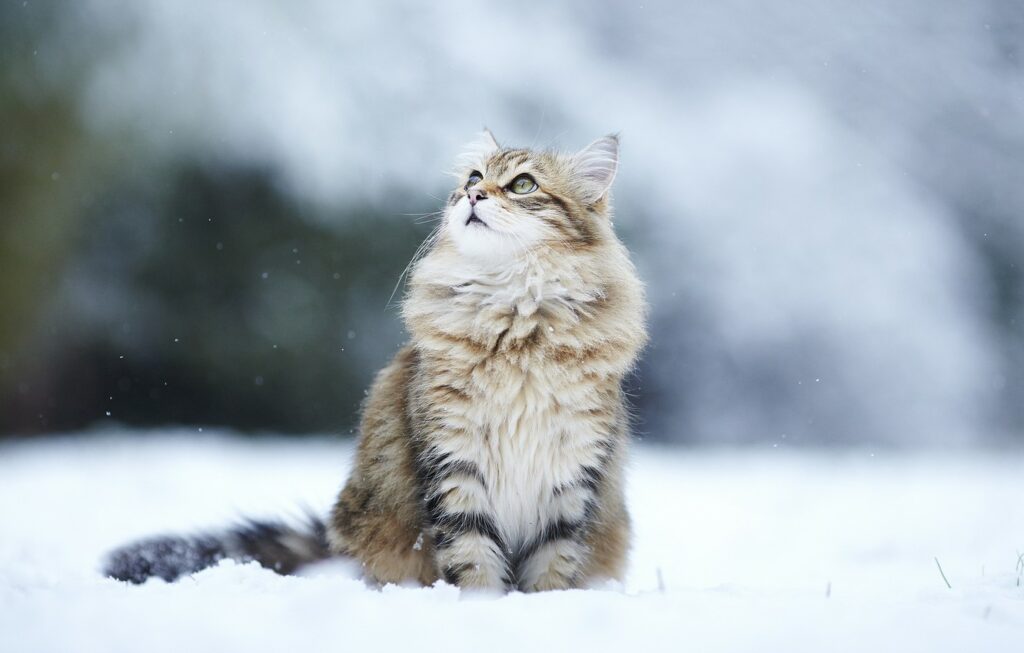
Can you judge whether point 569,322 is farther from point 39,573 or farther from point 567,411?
point 39,573

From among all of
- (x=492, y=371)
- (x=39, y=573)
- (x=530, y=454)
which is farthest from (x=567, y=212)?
(x=39, y=573)

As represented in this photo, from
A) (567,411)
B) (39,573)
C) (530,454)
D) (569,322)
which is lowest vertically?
(39,573)

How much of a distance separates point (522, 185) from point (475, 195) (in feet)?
0.70

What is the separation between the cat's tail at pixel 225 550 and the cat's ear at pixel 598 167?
1.59 m

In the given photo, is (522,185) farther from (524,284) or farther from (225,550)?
(225,550)

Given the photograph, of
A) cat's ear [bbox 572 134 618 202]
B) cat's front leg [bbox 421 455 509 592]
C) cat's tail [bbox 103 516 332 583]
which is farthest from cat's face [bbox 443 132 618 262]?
cat's tail [bbox 103 516 332 583]

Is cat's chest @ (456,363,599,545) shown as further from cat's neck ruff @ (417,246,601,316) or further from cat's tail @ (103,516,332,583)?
cat's tail @ (103,516,332,583)

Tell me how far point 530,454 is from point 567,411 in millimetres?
174

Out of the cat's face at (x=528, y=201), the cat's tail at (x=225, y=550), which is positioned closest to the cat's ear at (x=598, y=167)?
the cat's face at (x=528, y=201)

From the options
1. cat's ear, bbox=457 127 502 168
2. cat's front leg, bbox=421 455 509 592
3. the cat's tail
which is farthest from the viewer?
cat's ear, bbox=457 127 502 168

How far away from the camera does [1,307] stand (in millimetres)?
6668

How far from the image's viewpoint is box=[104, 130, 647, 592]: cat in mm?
2531

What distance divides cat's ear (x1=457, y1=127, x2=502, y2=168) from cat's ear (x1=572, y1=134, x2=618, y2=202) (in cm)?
37

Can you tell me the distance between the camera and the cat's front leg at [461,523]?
246 centimetres
